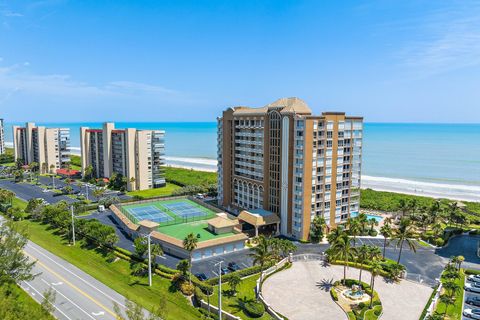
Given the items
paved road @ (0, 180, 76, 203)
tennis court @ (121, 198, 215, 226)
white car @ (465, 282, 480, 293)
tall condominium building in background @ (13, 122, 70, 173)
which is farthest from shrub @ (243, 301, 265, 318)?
tall condominium building in background @ (13, 122, 70, 173)

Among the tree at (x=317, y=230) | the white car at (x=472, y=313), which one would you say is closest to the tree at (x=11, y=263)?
the tree at (x=317, y=230)

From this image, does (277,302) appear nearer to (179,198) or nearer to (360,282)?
(360,282)

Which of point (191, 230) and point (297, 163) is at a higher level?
point (297, 163)

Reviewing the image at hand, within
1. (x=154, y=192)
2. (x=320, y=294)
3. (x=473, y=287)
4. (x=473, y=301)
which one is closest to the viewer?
(x=473, y=301)

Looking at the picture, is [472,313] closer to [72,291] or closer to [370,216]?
[370,216]

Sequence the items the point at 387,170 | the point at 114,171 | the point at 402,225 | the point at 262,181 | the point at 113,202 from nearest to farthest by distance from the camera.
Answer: the point at 402,225 → the point at 262,181 → the point at 113,202 → the point at 114,171 → the point at 387,170

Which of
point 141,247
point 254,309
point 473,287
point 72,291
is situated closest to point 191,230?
point 141,247

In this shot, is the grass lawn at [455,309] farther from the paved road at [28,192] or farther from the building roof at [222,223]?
the paved road at [28,192]

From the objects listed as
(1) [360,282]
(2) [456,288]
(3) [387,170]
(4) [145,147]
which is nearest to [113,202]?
(4) [145,147]
